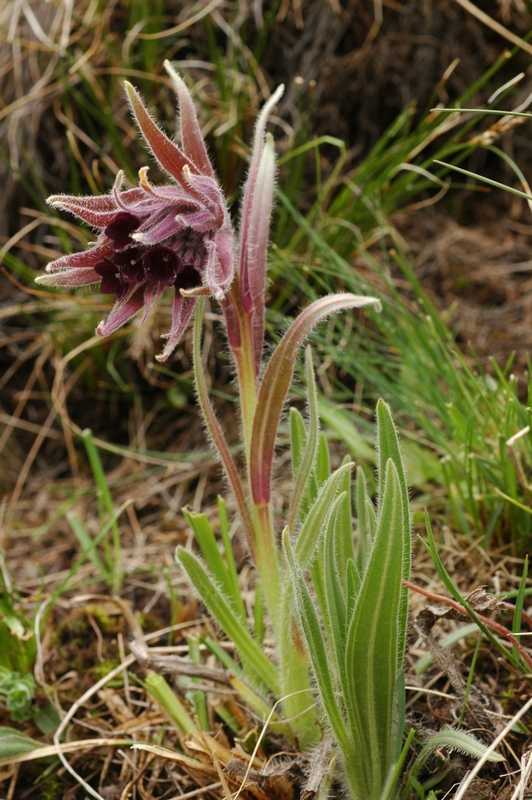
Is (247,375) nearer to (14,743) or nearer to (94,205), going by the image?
(94,205)

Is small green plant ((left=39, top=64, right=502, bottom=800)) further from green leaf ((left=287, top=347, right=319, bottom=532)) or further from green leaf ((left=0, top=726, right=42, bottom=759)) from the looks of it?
green leaf ((left=0, top=726, right=42, bottom=759))

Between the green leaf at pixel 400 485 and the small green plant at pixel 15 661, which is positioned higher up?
the green leaf at pixel 400 485

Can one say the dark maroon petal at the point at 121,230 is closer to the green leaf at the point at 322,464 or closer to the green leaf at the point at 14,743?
the green leaf at the point at 322,464

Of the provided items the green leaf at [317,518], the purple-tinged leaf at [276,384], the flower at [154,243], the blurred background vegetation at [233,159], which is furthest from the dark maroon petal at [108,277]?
the blurred background vegetation at [233,159]

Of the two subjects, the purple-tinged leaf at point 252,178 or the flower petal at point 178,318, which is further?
the purple-tinged leaf at point 252,178

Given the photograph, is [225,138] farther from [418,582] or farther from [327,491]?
[327,491]

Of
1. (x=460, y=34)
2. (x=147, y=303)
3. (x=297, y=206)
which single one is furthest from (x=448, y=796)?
(x=460, y=34)
